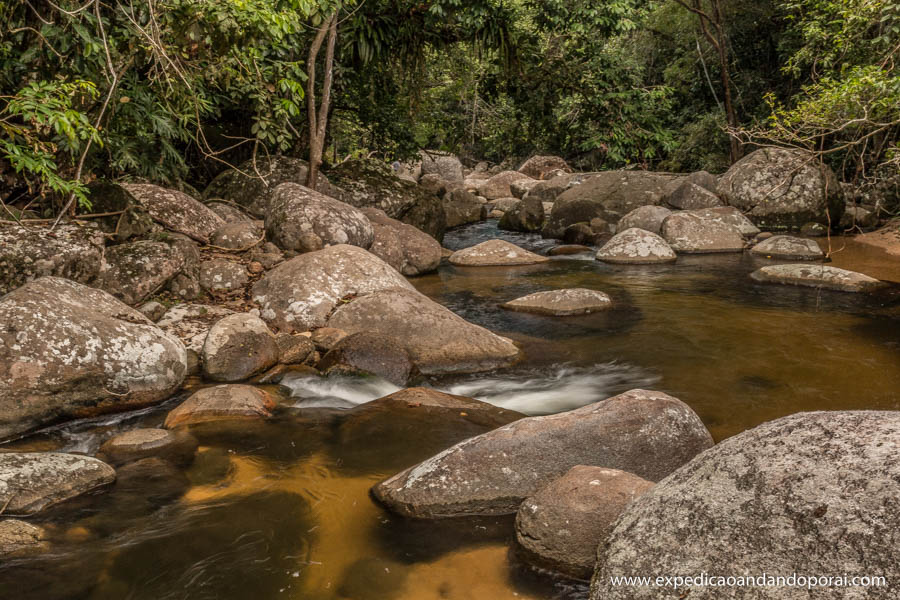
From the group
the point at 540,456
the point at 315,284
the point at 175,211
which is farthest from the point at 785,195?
the point at 540,456

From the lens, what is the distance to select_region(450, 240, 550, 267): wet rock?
1075cm

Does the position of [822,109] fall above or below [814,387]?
above

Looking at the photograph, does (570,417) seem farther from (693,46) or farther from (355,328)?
(693,46)

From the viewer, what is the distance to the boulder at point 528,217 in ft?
48.1

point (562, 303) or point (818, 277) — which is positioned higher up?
point (818, 277)

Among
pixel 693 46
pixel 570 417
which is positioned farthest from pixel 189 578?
pixel 693 46

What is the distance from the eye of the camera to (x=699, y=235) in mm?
11781

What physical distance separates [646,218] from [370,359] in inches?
350

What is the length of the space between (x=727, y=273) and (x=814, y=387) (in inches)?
190

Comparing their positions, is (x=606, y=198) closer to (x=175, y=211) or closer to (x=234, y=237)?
(x=234, y=237)

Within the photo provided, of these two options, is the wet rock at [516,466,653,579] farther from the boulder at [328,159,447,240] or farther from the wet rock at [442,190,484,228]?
the wet rock at [442,190,484,228]

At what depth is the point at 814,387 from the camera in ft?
16.8

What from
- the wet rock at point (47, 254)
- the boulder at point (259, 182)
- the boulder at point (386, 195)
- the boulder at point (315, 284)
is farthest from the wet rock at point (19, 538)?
the boulder at point (386, 195)

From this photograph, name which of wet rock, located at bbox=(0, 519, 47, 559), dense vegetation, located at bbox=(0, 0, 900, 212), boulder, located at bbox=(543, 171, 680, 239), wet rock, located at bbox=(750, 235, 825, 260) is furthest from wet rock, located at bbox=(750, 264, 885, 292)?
wet rock, located at bbox=(0, 519, 47, 559)
